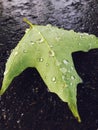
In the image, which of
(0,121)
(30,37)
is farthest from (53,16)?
(0,121)

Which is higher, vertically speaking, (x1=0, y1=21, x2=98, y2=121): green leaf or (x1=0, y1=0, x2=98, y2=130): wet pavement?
(x1=0, y1=21, x2=98, y2=121): green leaf

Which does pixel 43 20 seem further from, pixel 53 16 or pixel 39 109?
pixel 39 109

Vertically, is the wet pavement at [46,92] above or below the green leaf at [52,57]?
below

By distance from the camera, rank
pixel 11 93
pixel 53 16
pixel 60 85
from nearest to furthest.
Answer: pixel 60 85 < pixel 11 93 < pixel 53 16

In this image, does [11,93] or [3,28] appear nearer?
[11,93]
